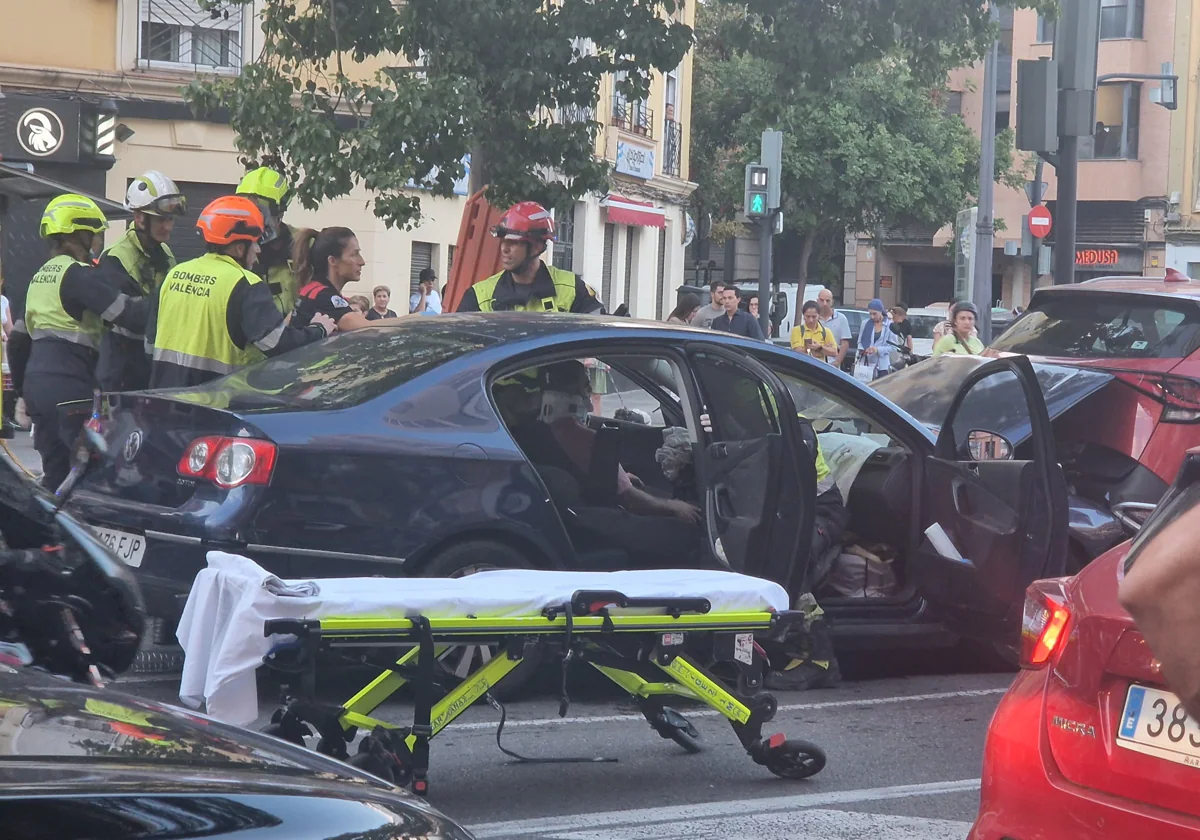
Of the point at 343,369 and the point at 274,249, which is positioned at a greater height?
the point at 274,249

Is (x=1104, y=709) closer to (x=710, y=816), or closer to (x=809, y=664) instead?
(x=710, y=816)

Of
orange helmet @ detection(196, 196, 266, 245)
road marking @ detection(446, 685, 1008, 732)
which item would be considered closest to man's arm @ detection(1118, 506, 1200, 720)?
road marking @ detection(446, 685, 1008, 732)

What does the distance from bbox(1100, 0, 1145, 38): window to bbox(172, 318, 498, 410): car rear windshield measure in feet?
132

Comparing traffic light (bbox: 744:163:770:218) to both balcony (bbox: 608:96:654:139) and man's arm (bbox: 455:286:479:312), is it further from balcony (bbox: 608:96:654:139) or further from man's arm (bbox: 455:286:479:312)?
balcony (bbox: 608:96:654:139)

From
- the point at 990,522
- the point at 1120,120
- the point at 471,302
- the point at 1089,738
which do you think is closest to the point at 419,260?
the point at 471,302

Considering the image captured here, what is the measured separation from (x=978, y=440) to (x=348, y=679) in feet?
9.15

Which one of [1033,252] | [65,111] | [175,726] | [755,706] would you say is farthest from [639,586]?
[1033,252]

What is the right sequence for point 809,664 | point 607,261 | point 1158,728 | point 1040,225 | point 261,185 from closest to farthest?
1. point 1158,728
2. point 809,664
3. point 261,185
4. point 1040,225
5. point 607,261

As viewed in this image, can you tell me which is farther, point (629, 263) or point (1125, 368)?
point (629, 263)

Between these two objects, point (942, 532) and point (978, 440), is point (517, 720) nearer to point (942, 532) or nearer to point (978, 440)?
point (942, 532)

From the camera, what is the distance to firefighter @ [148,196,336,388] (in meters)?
7.14

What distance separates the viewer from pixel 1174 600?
59.1 inches

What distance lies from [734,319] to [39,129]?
9115 mm

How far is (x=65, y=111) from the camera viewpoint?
19.7m
